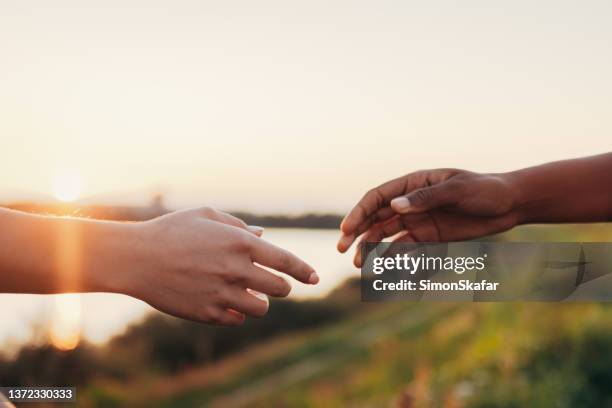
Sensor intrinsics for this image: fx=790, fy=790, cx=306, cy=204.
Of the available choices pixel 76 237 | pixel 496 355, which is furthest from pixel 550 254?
pixel 76 237

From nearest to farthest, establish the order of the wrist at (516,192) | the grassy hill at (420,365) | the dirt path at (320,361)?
1. the wrist at (516,192)
2. the grassy hill at (420,365)
3. the dirt path at (320,361)

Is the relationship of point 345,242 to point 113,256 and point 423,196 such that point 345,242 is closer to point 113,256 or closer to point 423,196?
point 423,196

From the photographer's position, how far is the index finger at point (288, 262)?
2146 mm

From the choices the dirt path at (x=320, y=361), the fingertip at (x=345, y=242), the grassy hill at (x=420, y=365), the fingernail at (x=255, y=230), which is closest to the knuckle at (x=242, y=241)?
the fingernail at (x=255, y=230)

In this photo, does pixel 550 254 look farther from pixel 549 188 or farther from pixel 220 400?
pixel 220 400

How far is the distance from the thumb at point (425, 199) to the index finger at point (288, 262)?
449mm

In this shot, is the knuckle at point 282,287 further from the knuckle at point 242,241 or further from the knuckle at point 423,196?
the knuckle at point 423,196

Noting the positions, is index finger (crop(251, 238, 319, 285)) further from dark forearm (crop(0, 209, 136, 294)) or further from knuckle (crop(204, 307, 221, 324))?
dark forearm (crop(0, 209, 136, 294))

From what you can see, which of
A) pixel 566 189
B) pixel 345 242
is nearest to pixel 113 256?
pixel 345 242

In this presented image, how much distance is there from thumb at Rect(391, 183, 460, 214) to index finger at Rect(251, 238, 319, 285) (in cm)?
45

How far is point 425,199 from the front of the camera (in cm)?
253

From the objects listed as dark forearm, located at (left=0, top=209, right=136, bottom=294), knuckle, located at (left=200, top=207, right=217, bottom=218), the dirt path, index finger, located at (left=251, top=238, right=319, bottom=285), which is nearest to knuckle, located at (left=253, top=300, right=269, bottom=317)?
index finger, located at (left=251, top=238, right=319, bottom=285)

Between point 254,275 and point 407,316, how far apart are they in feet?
15.6

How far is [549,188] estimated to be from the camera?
2.79 meters
